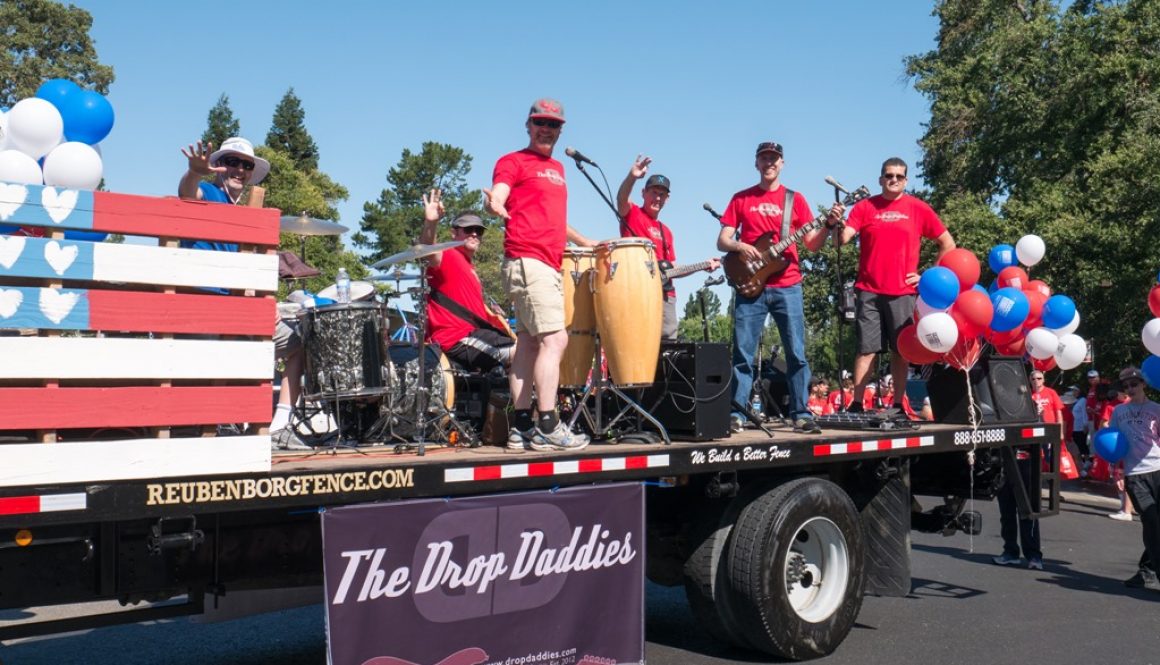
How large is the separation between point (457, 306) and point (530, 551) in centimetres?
279

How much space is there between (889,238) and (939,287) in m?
0.72

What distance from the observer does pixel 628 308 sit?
20.2ft

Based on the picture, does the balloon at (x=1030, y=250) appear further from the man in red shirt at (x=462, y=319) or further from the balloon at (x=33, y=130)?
the balloon at (x=33, y=130)

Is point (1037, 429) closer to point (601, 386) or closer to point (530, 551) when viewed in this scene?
point (601, 386)

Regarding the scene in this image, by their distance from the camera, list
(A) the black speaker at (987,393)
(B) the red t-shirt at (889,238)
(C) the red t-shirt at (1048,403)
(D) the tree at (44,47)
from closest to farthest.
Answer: (A) the black speaker at (987,393) → (B) the red t-shirt at (889,238) → (C) the red t-shirt at (1048,403) → (D) the tree at (44,47)

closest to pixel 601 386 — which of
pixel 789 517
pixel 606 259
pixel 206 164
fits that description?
pixel 606 259

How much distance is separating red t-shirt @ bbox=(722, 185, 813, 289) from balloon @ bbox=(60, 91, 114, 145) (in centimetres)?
430

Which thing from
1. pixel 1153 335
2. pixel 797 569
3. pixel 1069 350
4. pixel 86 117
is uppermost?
pixel 86 117

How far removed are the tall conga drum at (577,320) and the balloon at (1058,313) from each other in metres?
4.46

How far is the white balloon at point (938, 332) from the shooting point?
7328 millimetres

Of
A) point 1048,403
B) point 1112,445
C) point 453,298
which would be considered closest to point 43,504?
point 453,298

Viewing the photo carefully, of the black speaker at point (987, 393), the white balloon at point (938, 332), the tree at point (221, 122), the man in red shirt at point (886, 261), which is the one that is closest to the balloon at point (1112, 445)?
the black speaker at point (987, 393)

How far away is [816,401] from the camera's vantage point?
1861 cm

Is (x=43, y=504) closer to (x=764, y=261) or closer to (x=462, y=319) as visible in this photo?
(x=462, y=319)
